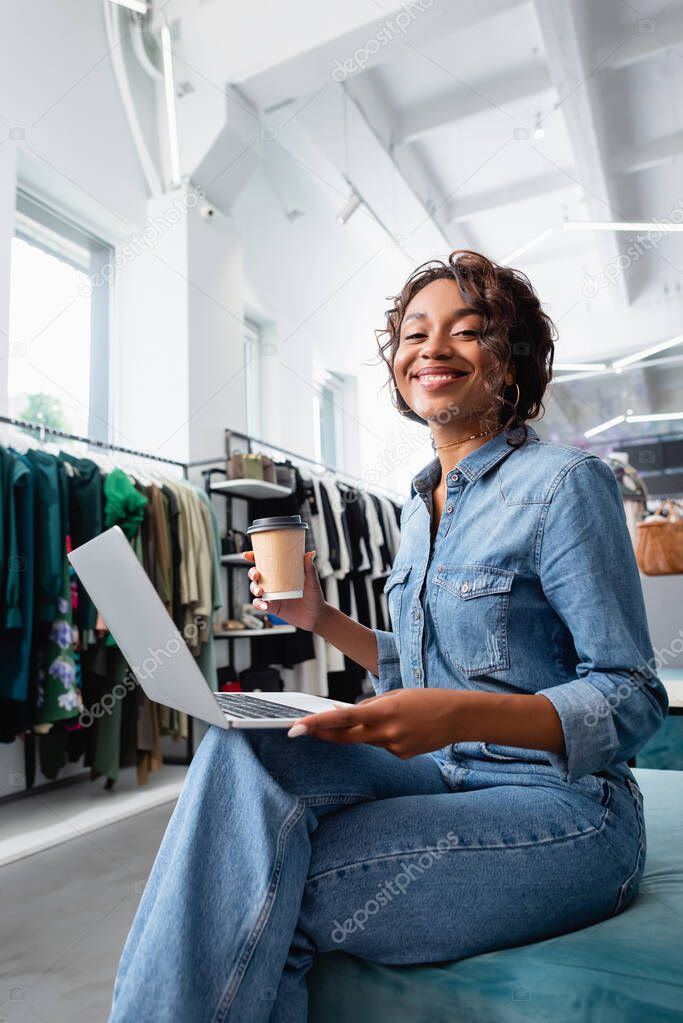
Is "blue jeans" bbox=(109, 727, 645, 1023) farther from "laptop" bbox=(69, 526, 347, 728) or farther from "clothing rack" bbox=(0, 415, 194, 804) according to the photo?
"clothing rack" bbox=(0, 415, 194, 804)

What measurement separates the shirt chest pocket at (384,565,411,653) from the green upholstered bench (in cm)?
47

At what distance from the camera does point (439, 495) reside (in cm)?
123

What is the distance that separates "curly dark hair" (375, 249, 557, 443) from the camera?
3.85ft

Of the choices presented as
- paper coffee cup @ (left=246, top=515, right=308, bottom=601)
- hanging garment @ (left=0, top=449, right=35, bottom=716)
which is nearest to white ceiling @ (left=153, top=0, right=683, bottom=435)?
hanging garment @ (left=0, top=449, right=35, bottom=716)

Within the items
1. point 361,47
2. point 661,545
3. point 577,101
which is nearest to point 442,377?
point 661,545

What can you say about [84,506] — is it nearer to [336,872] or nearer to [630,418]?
[336,872]

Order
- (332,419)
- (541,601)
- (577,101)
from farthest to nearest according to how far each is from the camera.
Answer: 1. (332,419)
2. (577,101)
3. (541,601)

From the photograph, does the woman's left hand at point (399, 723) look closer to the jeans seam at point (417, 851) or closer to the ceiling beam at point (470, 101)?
the jeans seam at point (417, 851)

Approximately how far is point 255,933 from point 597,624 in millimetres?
507

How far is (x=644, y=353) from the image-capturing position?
711 cm

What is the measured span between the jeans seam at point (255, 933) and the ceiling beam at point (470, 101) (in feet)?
18.4

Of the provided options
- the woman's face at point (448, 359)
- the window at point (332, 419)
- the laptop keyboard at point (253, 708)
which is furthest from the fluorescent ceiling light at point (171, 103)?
the laptop keyboard at point (253, 708)

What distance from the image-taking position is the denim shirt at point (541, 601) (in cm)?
85

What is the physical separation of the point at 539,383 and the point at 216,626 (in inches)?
128
